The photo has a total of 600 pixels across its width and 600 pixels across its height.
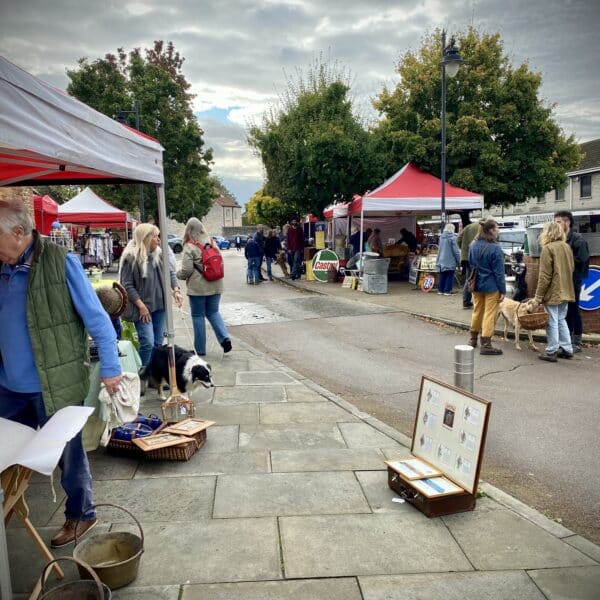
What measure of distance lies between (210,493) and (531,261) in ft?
27.2

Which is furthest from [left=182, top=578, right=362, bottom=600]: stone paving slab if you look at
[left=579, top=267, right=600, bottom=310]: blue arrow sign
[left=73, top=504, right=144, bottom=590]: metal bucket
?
[left=579, top=267, right=600, bottom=310]: blue arrow sign

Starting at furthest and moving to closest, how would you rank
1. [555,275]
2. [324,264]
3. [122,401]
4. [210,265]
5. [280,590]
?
[324,264], [555,275], [210,265], [122,401], [280,590]

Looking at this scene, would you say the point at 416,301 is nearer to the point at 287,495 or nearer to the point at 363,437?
the point at 363,437

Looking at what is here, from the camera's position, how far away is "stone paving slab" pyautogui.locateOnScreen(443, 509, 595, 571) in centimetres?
307

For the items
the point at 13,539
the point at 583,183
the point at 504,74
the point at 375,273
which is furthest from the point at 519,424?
the point at 583,183

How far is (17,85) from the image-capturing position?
2592 millimetres

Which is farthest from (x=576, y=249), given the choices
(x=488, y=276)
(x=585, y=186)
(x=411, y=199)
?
(x=585, y=186)

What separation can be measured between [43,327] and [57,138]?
3.42 feet

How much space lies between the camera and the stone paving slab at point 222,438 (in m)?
4.69

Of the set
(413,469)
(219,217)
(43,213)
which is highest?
(219,217)

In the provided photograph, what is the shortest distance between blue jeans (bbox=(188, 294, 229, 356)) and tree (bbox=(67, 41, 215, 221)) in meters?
28.1

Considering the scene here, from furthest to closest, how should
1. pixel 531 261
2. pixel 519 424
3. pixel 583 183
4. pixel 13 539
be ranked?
pixel 583 183 → pixel 531 261 → pixel 519 424 → pixel 13 539

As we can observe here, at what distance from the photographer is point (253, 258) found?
1884 centimetres

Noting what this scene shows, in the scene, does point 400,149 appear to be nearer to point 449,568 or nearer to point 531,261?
point 531,261
